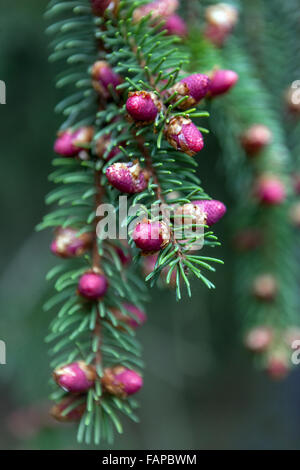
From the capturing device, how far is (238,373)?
1732 mm

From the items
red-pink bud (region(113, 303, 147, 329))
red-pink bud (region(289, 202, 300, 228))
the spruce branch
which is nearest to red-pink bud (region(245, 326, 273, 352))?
the spruce branch

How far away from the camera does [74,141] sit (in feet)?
1.95

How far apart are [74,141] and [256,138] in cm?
33

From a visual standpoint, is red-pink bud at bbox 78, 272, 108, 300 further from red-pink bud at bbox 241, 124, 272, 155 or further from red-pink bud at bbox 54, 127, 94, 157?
red-pink bud at bbox 241, 124, 272, 155

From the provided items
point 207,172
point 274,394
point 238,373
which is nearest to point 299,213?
point 207,172

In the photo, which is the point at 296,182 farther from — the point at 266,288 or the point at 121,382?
the point at 121,382

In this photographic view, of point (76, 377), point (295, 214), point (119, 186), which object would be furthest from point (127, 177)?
point (295, 214)

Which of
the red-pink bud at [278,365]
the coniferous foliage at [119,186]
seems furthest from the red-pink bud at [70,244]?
the red-pink bud at [278,365]

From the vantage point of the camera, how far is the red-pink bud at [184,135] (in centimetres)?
49

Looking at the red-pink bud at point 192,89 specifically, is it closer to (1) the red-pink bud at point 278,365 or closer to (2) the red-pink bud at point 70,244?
(2) the red-pink bud at point 70,244

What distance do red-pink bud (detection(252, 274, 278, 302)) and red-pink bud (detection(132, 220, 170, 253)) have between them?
0.46m

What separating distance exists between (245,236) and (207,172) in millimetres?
225

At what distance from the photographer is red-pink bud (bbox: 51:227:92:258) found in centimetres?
60
